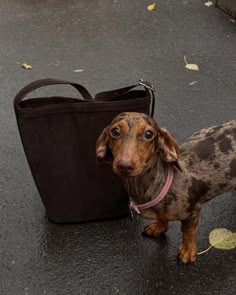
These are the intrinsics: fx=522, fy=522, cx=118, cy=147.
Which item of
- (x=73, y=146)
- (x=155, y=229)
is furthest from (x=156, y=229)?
(x=73, y=146)

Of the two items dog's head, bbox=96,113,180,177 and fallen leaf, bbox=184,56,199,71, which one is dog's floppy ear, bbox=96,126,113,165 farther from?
fallen leaf, bbox=184,56,199,71

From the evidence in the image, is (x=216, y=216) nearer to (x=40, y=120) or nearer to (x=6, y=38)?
(x=40, y=120)

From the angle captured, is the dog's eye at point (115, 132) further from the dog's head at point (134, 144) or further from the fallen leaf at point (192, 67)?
the fallen leaf at point (192, 67)

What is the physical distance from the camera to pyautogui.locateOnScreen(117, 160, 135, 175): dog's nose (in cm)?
226

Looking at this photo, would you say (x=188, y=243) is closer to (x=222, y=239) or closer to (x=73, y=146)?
(x=222, y=239)

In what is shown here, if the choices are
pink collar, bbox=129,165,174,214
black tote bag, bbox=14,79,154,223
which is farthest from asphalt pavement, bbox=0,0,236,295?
pink collar, bbox=129,165,174,214

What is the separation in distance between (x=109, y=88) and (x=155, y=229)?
177 centimetres

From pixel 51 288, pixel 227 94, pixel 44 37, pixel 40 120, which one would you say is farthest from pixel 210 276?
pixel 44 37

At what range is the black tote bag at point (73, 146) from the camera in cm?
273

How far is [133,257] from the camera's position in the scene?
306cm

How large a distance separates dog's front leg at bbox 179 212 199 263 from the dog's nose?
72cm

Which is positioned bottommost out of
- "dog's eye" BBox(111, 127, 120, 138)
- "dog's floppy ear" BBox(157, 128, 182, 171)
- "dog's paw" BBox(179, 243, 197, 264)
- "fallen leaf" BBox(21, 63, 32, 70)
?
"fallen leaf" BBox(21, 63, 32, 70)

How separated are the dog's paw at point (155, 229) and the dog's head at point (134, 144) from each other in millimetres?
707

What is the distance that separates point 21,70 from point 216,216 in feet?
8.01
